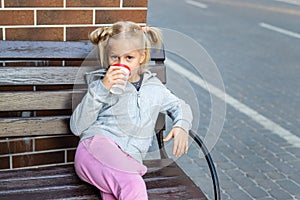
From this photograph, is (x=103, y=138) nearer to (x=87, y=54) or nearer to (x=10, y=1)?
(x=87, y=54)

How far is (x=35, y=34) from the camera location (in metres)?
3.07

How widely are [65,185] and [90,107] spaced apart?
1.27 feet

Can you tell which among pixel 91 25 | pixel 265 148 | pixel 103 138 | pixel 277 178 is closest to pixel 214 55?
pixel 265 148

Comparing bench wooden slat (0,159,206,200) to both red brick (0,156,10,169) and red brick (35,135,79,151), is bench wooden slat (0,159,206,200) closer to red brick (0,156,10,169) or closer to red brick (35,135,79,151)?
red brick (35,135,79,151)

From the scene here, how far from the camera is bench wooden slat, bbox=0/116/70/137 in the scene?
2.85 m

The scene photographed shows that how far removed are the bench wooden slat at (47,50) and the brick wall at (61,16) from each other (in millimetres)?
122

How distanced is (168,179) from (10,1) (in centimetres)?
124

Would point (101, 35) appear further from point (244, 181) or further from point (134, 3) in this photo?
point (244, 181)

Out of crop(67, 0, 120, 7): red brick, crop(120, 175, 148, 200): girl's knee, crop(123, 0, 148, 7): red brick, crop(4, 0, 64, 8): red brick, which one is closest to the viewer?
crop(120, 175, 148, 200): girl's knee

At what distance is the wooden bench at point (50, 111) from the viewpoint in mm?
2650

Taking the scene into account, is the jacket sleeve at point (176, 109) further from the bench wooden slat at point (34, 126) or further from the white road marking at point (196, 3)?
the white road marking at point (196, 3)

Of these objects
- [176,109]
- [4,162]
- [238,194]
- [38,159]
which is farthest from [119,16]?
[238,194]

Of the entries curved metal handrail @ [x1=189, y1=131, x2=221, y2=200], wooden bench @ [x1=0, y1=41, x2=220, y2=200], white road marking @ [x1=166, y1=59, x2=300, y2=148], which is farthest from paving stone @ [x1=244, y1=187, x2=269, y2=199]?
curved metal handrail @ [x1=189, y1=131, x2=221, y2=200]

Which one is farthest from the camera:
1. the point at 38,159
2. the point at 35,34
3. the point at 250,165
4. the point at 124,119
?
the point at 250,165
